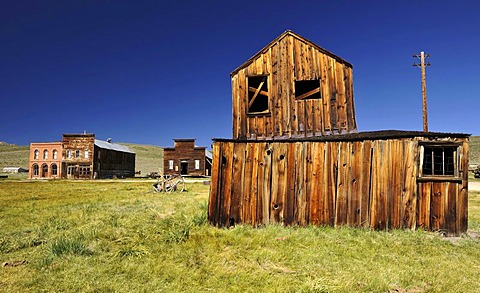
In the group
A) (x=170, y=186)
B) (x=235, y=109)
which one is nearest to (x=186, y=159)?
(x=170, y=186)

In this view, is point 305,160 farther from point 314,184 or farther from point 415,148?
point 415,148

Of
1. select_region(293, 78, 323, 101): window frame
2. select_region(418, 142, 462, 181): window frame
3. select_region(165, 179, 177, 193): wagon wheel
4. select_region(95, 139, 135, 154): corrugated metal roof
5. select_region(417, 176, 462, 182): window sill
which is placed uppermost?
select_region(293, 78, 323, 101): window frame

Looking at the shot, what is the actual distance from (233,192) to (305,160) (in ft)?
8.44

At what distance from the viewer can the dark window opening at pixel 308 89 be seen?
12.5 meters

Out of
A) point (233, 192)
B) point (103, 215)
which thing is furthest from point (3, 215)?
point (233, 192)

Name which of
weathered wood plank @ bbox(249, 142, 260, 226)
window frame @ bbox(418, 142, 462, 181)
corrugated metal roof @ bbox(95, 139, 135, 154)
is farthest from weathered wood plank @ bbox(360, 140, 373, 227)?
corrugated metal roof @ bbox(95, 139, 135, 154)

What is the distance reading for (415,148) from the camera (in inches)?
329

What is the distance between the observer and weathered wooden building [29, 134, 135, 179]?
46.8 meters

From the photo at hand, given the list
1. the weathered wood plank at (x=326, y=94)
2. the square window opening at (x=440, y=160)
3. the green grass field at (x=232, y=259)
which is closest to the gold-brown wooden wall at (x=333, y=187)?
the square window opening at (x=440, y=160)

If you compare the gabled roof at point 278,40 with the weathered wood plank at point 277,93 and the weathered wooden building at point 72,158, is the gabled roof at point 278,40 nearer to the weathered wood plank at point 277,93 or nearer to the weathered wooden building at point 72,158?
the weathered wood plank at point 277,93

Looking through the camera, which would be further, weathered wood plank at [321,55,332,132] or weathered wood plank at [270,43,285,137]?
weathered wood plank at [270,43,285,137]

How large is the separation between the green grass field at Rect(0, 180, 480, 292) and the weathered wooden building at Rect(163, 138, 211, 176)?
3697 cm

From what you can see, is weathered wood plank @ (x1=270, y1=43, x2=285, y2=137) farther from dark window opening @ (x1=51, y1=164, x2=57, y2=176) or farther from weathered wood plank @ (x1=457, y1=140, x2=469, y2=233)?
dark window opening @ (x1=51, y1=164, x2=57, y2=176)

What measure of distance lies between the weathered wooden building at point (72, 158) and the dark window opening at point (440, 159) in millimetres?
48541
